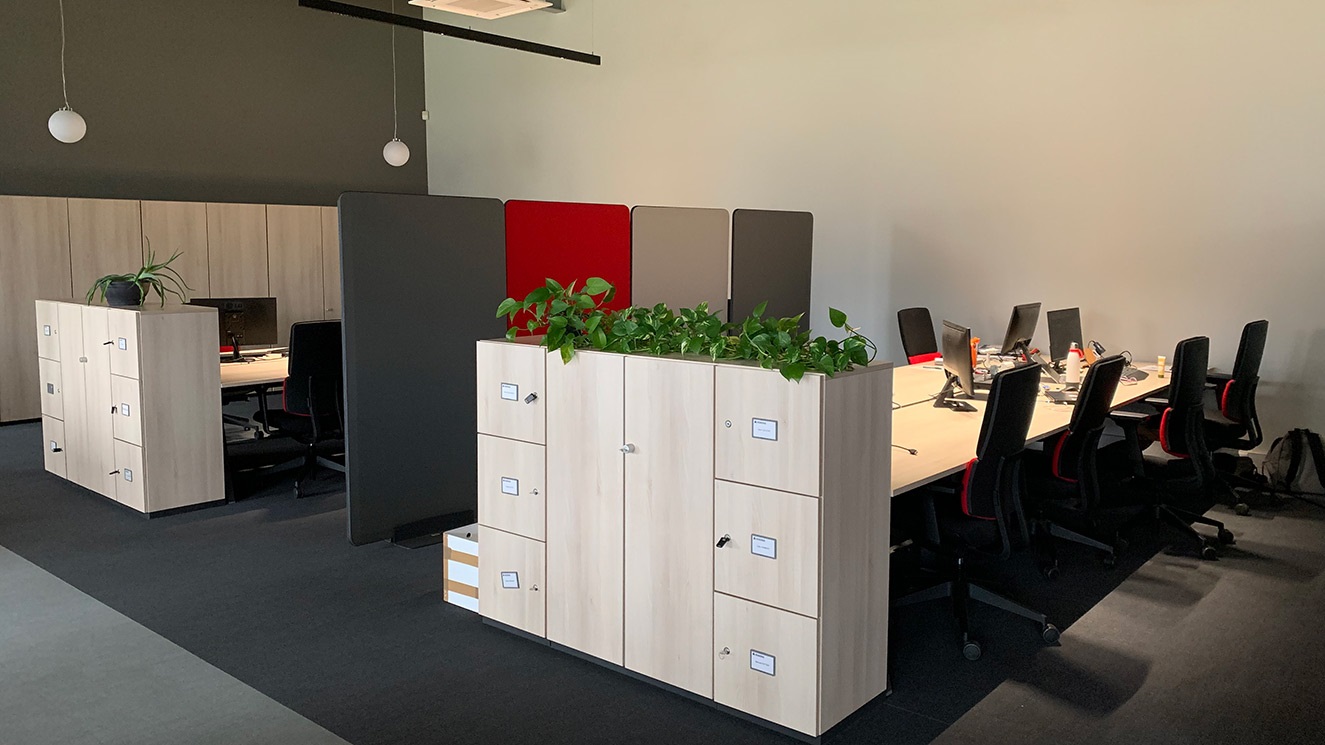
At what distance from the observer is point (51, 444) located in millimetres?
6562

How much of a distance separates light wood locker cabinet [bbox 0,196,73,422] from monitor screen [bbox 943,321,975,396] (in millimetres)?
7295

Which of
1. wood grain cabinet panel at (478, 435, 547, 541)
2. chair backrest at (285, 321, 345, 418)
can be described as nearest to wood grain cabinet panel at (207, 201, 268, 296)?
chair backrest at (285, 321, 345, 418)

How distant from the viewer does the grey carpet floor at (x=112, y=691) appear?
3.12 metres

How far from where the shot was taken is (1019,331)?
6262 mm

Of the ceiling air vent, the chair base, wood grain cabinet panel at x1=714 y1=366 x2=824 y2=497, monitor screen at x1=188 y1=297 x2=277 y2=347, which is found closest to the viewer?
wood grain cabinet panel at x1=714 y1=366 x2=824 y2=497

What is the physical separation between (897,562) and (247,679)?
2.68 m

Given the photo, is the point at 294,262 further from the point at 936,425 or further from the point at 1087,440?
the point at 1087,440

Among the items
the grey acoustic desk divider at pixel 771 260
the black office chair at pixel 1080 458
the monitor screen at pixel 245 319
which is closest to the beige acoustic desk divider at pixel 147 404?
the monitor screen at pixel 245 319

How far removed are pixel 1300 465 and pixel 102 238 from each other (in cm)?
909

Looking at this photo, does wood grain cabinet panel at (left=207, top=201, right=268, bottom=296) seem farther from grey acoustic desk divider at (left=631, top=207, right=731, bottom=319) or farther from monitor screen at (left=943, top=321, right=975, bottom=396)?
monitor screen at (left=943, top=321, right=975, bottom=396)

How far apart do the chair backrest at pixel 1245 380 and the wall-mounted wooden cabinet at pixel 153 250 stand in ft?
20.0

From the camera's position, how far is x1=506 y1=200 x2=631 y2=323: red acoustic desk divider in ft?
17.9

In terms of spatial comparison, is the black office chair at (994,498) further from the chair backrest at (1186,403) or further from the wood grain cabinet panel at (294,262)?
the wood grain cabinet panel at (294,262)

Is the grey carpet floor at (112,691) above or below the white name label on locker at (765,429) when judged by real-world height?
below
